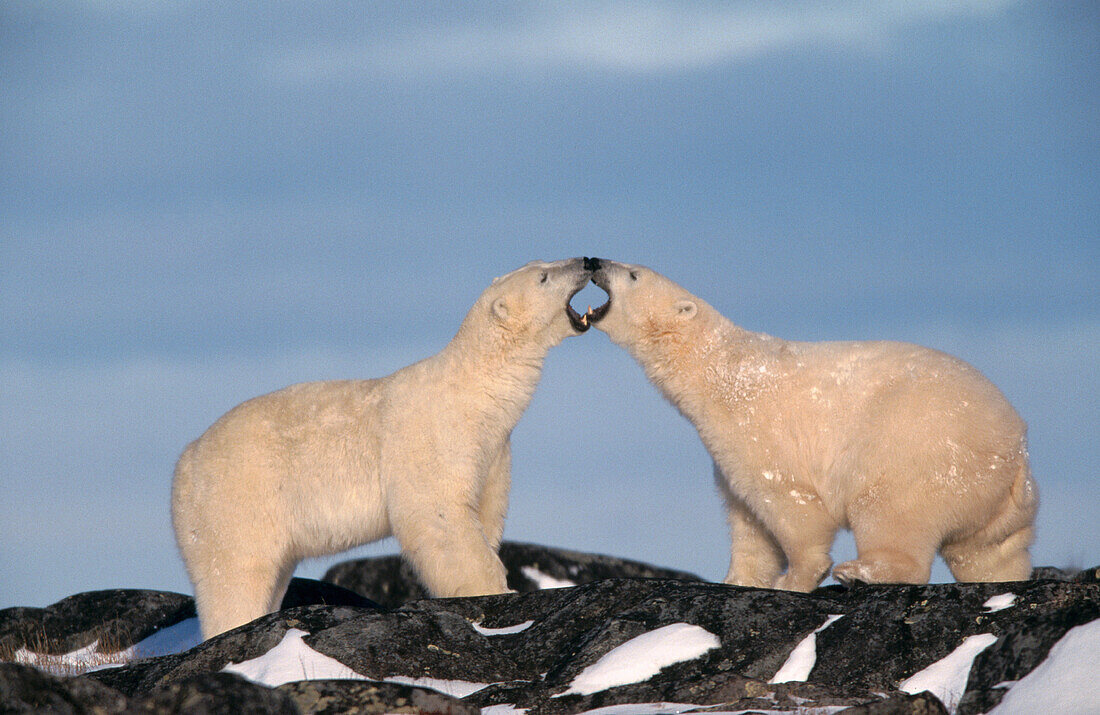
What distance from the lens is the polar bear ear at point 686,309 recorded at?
35.4ft

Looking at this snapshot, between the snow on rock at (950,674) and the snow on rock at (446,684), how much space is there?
8.29 ft

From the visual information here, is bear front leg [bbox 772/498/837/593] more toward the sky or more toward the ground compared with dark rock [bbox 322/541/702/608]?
more toward the sky

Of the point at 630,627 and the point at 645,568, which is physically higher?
the point at 630,627

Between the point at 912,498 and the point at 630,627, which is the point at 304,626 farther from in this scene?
the point at 912,498

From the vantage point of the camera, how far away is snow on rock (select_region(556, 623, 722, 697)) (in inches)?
281

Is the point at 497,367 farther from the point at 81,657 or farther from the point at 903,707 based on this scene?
the point at 81,657

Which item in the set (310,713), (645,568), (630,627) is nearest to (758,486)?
(630,627)

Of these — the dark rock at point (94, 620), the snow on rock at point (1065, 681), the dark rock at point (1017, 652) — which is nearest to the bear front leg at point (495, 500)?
the dark rock at point (94, 620)

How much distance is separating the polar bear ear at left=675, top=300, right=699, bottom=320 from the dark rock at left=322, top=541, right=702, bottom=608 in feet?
28.8

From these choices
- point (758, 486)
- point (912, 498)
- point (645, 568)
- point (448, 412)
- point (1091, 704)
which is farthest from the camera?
point (645, 568)

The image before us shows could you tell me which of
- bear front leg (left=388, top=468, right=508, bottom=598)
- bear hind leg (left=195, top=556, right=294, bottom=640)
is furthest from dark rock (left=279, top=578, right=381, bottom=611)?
bear front leg (left=388, top=468, right=508, bottom=598)

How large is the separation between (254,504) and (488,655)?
3.53 meters

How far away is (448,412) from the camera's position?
1049 cm

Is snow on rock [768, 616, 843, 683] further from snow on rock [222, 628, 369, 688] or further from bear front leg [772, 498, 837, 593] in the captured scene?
snow on rock [222, 628, 369, 688]
